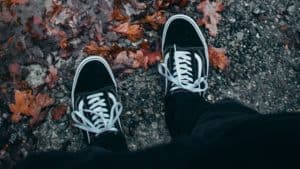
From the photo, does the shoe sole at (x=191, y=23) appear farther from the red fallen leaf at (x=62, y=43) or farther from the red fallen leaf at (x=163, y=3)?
the red fallen leaf at (x=62, y=43)

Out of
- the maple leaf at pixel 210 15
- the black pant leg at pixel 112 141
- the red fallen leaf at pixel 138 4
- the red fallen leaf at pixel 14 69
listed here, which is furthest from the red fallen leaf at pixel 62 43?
the maple leaf at pixel 210 15

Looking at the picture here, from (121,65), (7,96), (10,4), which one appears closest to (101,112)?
(121,65)

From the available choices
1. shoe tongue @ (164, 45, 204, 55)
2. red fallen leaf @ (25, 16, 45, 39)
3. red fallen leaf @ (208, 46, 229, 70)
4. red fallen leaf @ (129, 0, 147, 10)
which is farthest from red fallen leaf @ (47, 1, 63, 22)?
red fallen leaf @ (208, 46, 229, 70)

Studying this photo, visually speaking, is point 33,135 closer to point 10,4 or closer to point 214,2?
point 10,4

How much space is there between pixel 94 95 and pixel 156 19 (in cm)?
63

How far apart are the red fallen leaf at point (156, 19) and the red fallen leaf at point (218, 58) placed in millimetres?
353

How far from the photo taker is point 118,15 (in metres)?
2.70

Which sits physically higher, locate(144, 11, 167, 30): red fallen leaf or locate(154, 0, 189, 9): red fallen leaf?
locate(154, 0, 189, 9): red fallen leaf

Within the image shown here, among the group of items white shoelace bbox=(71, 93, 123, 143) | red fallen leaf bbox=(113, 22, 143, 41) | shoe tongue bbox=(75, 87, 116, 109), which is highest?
red fallen leaf bbox=(113, 22, 143, 41)

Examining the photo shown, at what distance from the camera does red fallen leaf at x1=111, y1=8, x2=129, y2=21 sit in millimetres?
2695

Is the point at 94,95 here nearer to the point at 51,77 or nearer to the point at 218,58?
the point at 51,77

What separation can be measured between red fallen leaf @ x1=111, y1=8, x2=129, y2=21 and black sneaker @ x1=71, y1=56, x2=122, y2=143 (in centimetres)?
28

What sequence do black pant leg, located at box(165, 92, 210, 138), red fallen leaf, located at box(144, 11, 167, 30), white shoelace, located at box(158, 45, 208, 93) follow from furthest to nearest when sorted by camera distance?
red fallen leaf, located at box(144, 11, 167, 30) < white shoelace, located at box(158, 45, 208, 93) < black pant leg, located at box(165, 92, 210, 138)

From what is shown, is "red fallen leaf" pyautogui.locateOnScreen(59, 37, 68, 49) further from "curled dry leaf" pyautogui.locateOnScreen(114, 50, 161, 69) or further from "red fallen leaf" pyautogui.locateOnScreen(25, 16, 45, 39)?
"curled dry leaf" pyautogui.locateOnScreen(114, 50, 161, 69)
